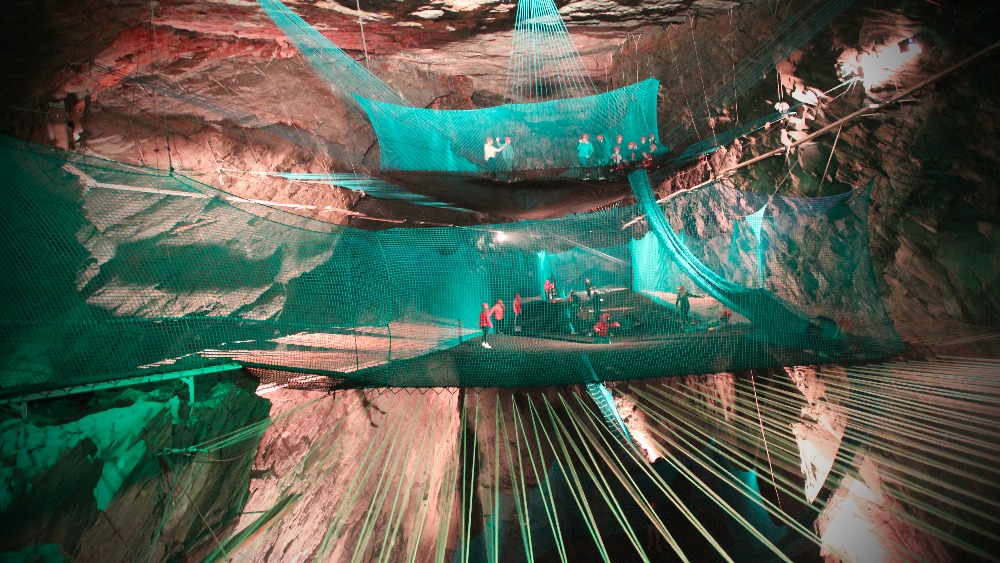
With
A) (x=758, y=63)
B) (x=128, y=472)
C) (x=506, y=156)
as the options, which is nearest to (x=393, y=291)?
(x=128, y=472)

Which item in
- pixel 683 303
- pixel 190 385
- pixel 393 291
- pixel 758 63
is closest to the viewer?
pixel 190 385

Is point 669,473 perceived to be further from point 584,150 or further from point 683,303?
point 584,150

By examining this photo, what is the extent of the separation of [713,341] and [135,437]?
8.59 ft

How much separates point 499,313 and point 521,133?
2.35m

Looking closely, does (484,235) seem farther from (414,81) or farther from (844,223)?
(414,81)

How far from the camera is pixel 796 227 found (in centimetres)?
308

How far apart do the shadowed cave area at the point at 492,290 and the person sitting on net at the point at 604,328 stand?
16mm

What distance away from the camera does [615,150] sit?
4336 mm

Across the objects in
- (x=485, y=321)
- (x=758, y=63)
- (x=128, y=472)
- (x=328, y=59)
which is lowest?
(x=128, y=472)

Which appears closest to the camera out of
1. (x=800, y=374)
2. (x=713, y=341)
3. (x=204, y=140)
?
(x=713, y=341)

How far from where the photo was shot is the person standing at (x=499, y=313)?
8.52 ft

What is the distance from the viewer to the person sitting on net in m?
2.52

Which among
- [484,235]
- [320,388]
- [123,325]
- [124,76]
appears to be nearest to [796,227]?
[484,235]

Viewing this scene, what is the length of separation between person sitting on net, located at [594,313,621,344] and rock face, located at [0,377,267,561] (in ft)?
5.78
